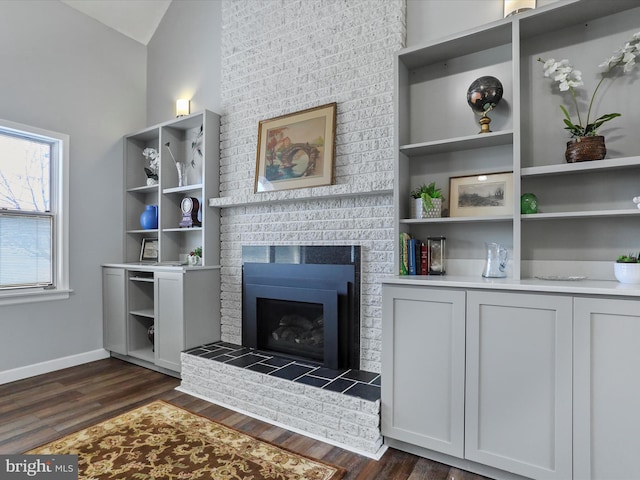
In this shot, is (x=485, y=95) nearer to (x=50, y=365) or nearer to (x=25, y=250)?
(x=25, y=250)

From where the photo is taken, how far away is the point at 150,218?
12.5 ft

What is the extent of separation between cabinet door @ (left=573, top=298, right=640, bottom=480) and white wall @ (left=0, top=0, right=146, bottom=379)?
4054 mm

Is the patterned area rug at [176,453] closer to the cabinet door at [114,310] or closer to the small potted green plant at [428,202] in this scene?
the cabinet door at [114,310]

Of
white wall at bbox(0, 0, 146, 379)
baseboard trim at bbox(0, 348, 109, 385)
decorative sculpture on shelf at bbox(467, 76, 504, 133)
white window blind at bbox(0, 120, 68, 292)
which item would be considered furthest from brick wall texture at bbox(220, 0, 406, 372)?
white window blind at bbox(0, 120, 68, 292)

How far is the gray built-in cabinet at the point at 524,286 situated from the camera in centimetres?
159

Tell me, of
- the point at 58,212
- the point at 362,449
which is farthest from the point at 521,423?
the point at 58,212

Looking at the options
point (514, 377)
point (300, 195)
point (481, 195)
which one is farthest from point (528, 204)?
point (300, 195)

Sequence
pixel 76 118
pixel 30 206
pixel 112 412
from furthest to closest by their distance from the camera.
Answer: pixel 76 118 → pixel 30 206 → pixel 112 412

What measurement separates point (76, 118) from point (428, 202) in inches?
139

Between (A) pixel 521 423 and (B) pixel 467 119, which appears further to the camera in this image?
(B) pixel 467 119

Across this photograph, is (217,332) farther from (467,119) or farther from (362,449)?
(467,119)

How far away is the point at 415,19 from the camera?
2.53 metres

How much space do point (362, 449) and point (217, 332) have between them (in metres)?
1.83

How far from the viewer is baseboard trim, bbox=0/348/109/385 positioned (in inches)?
122
